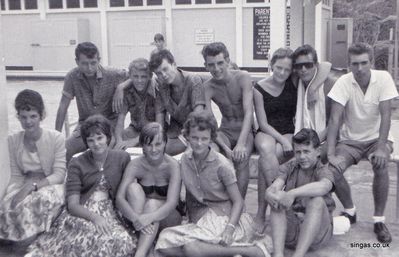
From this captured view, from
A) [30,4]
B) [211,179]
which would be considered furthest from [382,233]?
[30,4]

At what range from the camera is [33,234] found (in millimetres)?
3898

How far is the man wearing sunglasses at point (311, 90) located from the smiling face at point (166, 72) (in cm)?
105

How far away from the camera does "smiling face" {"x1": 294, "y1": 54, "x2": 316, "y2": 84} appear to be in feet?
14.9

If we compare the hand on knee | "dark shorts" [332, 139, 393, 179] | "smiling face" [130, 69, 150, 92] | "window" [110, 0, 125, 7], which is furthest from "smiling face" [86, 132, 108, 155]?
"window" [110, 0, 125, 7]

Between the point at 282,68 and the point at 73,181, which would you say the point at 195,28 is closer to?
the point at 282,68

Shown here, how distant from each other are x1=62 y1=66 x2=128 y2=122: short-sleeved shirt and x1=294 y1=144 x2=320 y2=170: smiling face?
2015 millimetres

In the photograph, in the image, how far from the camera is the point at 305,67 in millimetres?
4535

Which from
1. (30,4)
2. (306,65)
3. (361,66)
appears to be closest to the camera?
(361,66)

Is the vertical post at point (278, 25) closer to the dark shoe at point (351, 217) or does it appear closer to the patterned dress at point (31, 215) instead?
the dark shoe at point (351, 217)

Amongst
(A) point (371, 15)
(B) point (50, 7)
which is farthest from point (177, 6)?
(A) point (371, 15)

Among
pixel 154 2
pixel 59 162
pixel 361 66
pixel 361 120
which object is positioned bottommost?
pixel 59 162

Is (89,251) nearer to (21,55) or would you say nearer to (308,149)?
(308,149)

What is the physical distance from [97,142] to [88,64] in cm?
131

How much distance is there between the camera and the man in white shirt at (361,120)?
4273 mm
